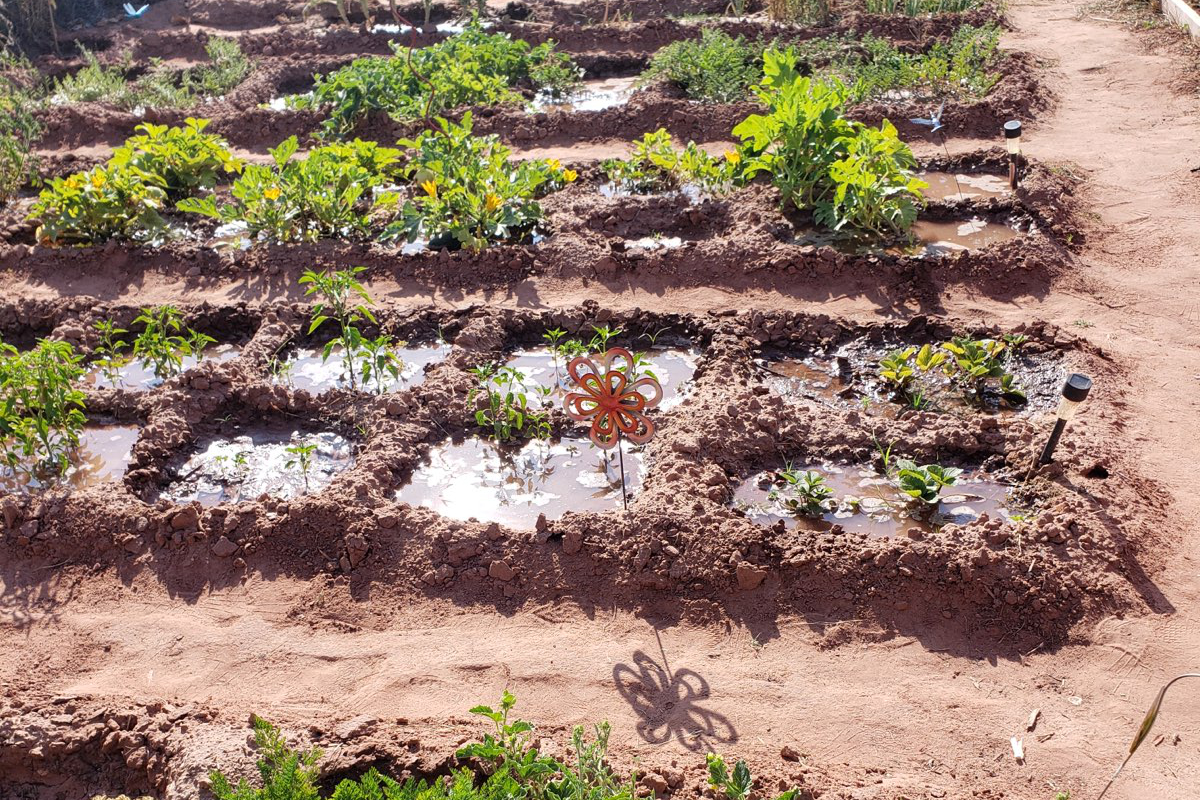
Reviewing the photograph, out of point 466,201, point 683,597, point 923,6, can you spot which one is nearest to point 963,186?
point 466,201

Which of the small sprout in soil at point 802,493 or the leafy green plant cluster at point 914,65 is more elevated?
the leafy green plant cluster at point 914,65

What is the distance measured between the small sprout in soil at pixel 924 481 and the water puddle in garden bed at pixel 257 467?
320 cm

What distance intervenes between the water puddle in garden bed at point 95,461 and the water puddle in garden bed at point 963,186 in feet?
21.4

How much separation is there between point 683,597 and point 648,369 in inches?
84.3

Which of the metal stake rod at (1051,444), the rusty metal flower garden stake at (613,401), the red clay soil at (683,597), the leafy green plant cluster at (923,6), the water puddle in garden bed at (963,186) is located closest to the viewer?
the red clay soil at (683,597)

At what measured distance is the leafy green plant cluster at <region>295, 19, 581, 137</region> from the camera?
980 cm

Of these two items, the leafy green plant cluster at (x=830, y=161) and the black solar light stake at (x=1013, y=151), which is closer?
the leafy green plant cluster at (x=830, y=161)

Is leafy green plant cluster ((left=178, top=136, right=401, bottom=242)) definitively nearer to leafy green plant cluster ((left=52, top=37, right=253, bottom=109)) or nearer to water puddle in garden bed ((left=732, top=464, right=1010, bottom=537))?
leafy green plant cluster ((left=52, top=37, right=253, bottom=109))

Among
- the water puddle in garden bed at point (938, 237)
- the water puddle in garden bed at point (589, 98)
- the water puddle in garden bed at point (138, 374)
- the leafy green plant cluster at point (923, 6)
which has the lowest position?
the water puddle in garden bed at point (138, 374)

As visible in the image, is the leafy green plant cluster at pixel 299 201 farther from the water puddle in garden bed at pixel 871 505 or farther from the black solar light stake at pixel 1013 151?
the black solar light stake at pixel 1013 151

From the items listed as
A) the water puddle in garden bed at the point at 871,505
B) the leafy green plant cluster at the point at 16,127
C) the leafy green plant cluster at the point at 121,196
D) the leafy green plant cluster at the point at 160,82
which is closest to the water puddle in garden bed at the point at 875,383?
the water puddle in garden bed at the point at 871,505

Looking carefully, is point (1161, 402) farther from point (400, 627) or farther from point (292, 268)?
point (292, 268)

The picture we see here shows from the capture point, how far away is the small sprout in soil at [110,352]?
629 cm

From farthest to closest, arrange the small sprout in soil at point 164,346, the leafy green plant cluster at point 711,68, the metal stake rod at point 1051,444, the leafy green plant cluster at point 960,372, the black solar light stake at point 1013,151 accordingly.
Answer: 1. the leafy green plant cluster at point 711,68
2. the black solar light stake at point 1013,151
3. the small sprout in soil at point 164,346
4. the leafy green plant cluster at point 960,372
5. the metal stake rod at point 1051,444
